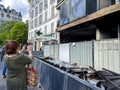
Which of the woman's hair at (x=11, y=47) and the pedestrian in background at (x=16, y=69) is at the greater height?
the woman's hair at (x=11, y=47)

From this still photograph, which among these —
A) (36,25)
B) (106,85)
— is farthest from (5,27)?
(106,85)

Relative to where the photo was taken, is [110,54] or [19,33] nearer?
[110,54]

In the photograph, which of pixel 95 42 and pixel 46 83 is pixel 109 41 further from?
pixel 46 83

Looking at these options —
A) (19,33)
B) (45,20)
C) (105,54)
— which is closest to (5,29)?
(19,33)

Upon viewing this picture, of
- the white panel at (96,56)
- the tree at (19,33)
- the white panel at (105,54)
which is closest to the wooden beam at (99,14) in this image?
the white panel at (96,56)

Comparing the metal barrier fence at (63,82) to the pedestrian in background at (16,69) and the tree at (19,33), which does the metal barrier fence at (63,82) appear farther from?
the tree at (19,33)

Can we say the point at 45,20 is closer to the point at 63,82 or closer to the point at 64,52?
the point at 64,52

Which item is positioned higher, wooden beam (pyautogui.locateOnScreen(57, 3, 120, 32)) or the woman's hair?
wooden beam (pyautogui.locateOnScreen(57, 3, 120, 32))

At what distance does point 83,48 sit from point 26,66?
1351 centimetres

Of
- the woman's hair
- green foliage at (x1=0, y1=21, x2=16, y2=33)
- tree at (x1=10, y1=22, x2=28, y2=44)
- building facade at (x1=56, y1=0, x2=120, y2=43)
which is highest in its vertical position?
green foliage at (x1=0, y1=21, x2=16, y2=33)

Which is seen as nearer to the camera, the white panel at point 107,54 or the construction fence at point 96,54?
the white panel at point 107,54

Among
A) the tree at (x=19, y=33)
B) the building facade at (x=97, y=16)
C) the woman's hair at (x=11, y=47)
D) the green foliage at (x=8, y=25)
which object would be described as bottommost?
the woman's hair at (x=11, y=47)

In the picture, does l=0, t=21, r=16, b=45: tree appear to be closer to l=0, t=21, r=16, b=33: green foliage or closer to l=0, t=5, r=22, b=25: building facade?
l=0, t=21, r=16, b=33: green foliage

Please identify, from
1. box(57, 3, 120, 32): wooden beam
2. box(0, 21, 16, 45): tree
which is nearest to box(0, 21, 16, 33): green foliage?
box(0, 21, 16, 45): tree
